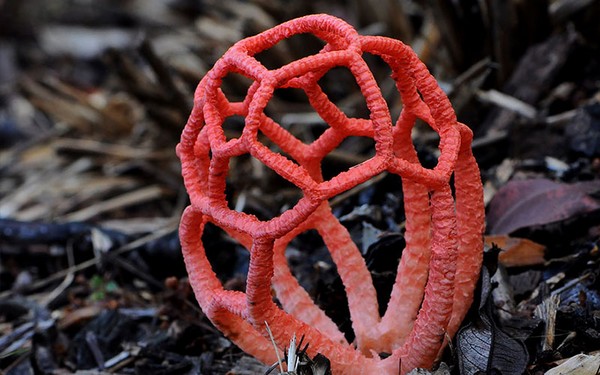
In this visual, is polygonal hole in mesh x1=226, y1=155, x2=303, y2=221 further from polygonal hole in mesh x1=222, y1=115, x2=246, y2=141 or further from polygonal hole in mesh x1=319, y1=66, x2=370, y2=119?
polygonal hole in mesh x1=319, y1=66, x2=370, y2=119

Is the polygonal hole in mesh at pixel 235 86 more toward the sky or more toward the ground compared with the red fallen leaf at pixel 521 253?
more toward the sky

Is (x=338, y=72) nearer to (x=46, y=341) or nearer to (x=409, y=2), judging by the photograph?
(x=409, y=2)

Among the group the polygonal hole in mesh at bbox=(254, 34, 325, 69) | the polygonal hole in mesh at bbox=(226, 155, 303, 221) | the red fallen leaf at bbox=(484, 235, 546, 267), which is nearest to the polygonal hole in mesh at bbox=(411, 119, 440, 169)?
the red fallen leaf at bbox=(484, 235, 546, 267)

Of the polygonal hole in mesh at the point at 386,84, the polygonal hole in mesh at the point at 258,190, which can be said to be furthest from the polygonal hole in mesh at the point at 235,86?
the polygonal hole in mesh at the point at 386,84

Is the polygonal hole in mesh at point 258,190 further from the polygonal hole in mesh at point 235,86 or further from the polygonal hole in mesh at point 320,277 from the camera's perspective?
the polygonal hole in mesh at point 235,86

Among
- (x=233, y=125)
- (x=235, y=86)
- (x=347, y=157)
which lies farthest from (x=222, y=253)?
(x=235, y=86)

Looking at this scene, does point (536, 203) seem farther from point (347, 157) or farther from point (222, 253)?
point (222, 253)

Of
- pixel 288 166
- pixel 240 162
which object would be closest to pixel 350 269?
pixel 288 166
